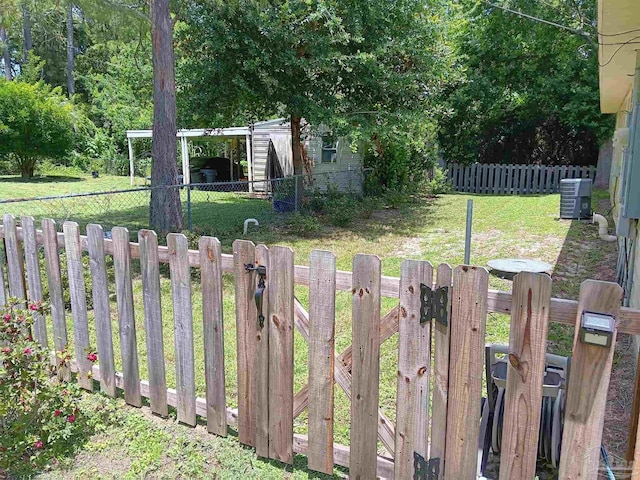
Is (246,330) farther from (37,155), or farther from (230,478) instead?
(37,155)

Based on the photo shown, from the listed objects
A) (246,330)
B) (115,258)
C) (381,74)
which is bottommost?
(246,330)

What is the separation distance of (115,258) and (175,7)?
8.03 m

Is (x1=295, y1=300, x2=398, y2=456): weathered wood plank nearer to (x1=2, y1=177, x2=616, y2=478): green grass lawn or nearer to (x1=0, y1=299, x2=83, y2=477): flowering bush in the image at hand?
(x1=2, y1=177, x2=616, y2=478): green grass lawn

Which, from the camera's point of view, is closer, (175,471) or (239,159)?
(175,471)

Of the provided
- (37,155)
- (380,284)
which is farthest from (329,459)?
(37,155)

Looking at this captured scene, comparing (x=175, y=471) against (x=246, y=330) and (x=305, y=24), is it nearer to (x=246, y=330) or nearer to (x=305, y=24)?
(x=246, y=330)

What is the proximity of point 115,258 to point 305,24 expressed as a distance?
7.53 metres

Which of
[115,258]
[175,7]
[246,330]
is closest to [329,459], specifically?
[246,330]

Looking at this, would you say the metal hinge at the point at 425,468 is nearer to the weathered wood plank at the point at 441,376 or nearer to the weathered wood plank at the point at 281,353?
the weathered wood plank at the point at 441,376

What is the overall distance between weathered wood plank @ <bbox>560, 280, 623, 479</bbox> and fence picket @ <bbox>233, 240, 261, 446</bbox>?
55.3 inches

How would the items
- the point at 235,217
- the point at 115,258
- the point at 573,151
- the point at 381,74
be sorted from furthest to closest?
the point at 573,151, the point at 235,217, the point at 381,74, the point at 115,258

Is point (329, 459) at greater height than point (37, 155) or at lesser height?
lesser

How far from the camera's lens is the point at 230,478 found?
240 cm

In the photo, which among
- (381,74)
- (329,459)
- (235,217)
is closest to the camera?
(329,459)
